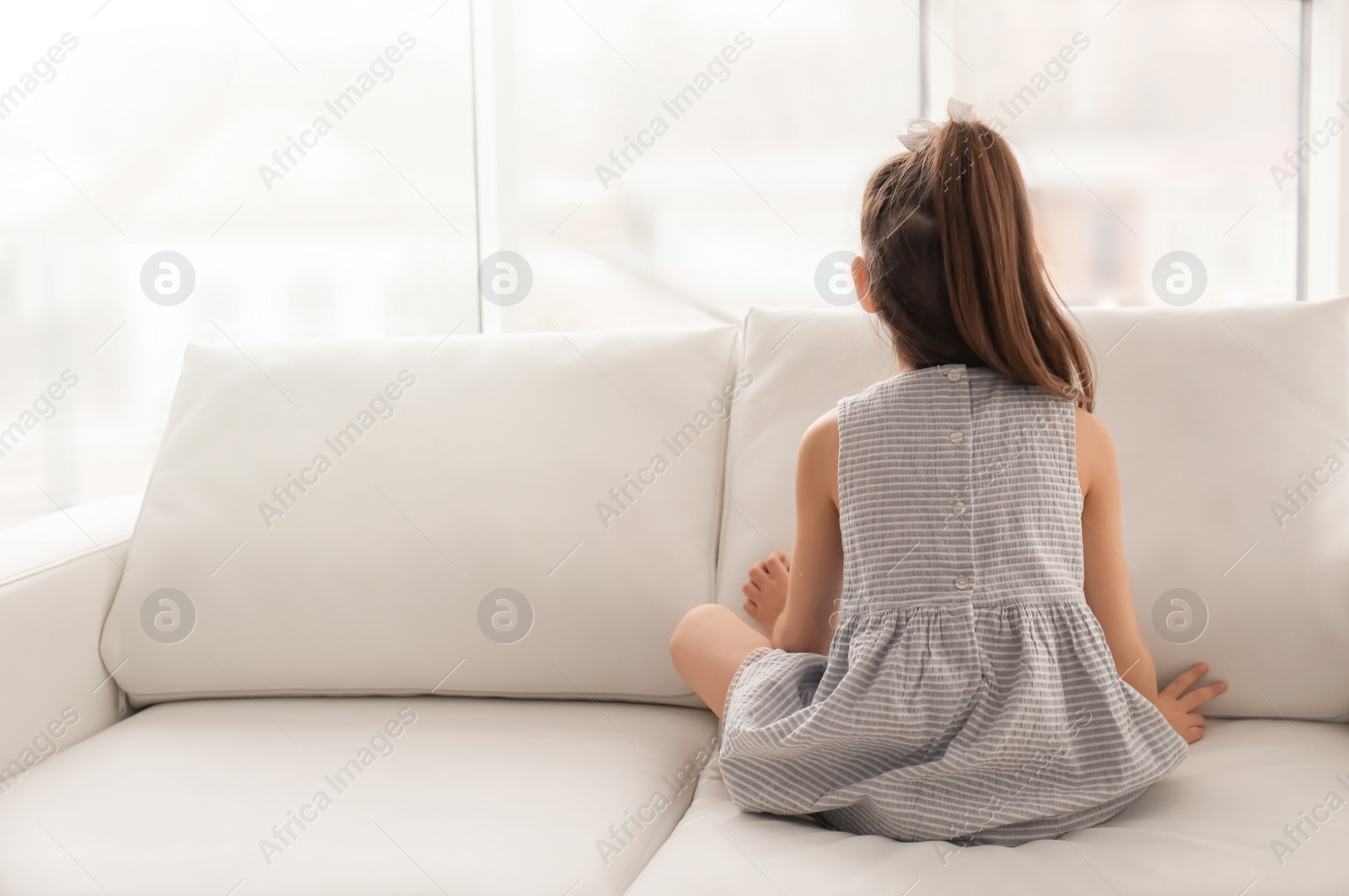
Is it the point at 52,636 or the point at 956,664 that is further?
the point at 52,636

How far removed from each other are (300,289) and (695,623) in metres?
1.29

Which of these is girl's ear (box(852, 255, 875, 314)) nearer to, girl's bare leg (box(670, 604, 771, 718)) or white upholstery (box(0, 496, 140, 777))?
girl's bare leg (box(670, 604, 771, 718))

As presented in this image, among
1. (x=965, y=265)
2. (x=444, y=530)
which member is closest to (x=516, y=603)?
(x=444, y=530)

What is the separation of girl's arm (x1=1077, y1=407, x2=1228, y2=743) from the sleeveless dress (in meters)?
0.04

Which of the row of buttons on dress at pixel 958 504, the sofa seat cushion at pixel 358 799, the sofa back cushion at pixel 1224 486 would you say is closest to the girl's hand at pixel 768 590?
the sofa back cushion at pixel 1224 486

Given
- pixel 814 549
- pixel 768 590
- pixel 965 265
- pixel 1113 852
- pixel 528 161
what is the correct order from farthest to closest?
pixel 528 161 < pixel 768 590 < pixel 814 549 < pixel 965 265 < pixel 1113 852

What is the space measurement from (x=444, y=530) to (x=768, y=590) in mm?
414

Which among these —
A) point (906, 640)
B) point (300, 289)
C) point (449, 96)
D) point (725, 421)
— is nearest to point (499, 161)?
point (449, 96)

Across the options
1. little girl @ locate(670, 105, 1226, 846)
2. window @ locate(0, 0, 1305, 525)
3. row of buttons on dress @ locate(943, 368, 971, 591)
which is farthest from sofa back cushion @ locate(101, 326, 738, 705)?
window @ locate(0, 0, 1305, 525)

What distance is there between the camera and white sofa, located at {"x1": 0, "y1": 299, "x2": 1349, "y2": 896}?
2.82 ft

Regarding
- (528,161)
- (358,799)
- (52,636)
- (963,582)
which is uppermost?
(528,161)

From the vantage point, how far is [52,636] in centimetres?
115

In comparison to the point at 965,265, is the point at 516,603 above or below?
below

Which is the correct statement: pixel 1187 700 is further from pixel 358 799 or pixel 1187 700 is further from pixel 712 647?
pixel 358 799
